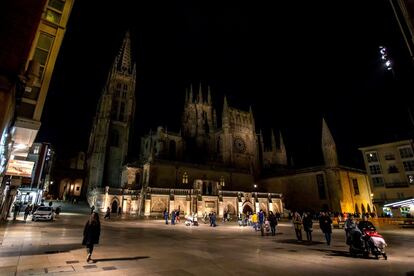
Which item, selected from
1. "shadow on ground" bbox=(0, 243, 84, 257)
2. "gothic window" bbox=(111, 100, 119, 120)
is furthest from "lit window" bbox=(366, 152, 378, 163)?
"gothic window" bbox=(111, 100, 119, 120)

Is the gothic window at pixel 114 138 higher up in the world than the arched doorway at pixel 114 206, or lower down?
higher up

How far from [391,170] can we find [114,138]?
52048 mm

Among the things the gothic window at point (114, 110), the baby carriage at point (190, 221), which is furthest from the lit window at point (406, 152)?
the gothic window at point (114, 110)

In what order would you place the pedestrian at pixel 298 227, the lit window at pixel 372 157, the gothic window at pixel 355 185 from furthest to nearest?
the gothic window at pixel 355 185 → the lit window at pixel 372 157 → the pedestrian at pixel 298 227

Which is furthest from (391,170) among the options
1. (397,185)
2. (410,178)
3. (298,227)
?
(298,227)

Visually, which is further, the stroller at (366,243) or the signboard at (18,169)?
the signboard at (18,169)

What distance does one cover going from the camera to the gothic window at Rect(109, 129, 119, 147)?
47.7 m

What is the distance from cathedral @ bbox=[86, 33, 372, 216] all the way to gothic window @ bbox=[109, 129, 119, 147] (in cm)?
6

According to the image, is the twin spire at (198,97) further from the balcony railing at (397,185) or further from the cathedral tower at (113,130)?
the balcony railing at (397,185)

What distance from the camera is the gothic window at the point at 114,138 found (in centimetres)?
4766

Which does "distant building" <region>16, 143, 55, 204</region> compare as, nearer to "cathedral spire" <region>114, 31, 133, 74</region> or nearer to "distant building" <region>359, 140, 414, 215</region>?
"cathedral spire" <region>114, 31, 133, 74</region>

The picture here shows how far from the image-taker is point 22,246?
8.39 m

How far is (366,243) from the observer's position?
8.26 m

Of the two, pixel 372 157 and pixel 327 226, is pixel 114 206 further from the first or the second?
pixel 372 157
